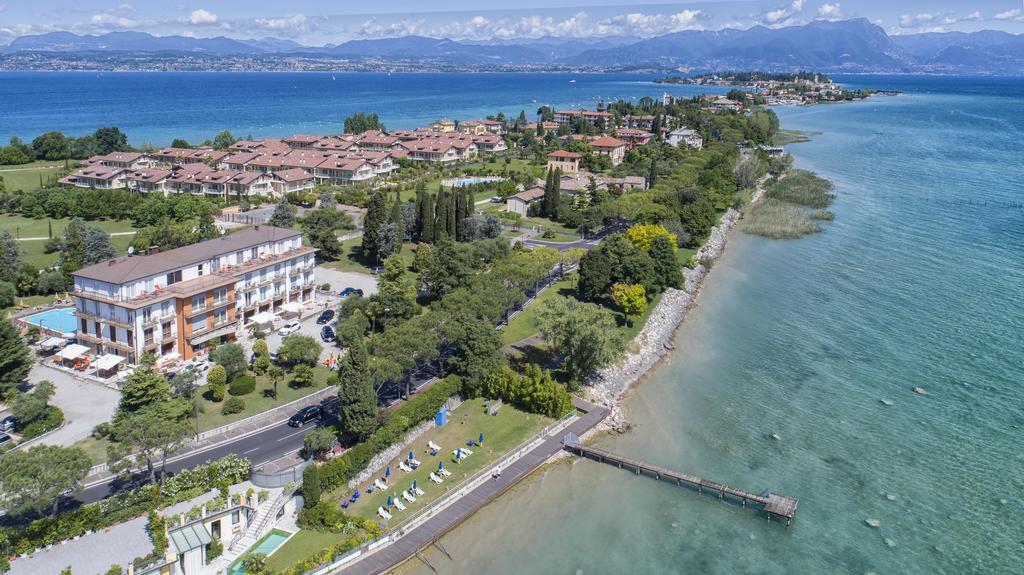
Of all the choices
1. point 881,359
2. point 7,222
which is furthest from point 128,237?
point 881,359

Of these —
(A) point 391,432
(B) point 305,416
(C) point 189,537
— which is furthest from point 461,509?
(C) point 189,537

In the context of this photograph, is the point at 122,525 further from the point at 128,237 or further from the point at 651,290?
the point at 128,237

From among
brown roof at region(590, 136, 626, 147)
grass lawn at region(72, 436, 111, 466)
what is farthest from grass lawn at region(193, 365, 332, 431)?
brown roof at region(590, 136, 626, 147)

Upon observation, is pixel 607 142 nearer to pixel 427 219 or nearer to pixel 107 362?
pixel 427 219

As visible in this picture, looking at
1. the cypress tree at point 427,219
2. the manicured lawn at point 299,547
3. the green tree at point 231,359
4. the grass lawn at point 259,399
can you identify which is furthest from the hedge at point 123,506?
the cypress tree at point 427,219

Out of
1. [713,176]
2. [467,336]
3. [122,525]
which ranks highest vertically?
[713,176]

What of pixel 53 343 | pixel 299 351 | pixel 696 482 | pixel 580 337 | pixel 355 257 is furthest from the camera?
pixel 355 257

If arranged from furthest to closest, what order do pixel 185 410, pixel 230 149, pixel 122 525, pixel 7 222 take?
pixel 230 149 < pixel 7 222 < pixel 185 410 < pixel 122 525

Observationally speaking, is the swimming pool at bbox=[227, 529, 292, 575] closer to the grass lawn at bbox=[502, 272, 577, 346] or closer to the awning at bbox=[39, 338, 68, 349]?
the grass lawn at bbox=[502, 272, 577, 346]
